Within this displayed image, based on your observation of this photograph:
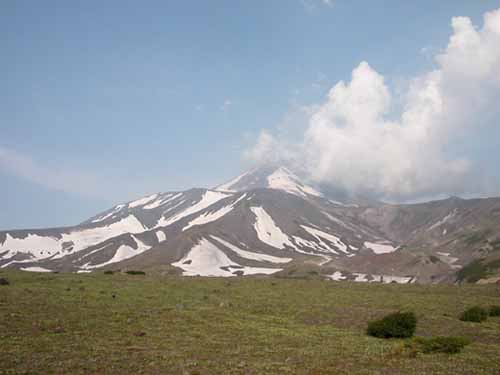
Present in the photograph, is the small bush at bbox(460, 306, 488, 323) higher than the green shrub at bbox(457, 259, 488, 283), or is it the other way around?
the small bush at bbox(460, 306, 488, 323)

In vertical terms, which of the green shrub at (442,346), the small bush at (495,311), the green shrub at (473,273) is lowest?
the green shrub at (473,273)

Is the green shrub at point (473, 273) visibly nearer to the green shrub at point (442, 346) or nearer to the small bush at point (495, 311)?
the small bush at point (495, 311)

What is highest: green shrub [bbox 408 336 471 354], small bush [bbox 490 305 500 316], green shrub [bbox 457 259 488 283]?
green shrub [bbox 408 336 471 354]

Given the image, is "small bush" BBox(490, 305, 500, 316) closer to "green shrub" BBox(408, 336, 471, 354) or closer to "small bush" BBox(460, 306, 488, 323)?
"small bush" BBox(460, 306, 488, 323)

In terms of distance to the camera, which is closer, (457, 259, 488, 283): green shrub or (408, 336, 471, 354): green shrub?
(408, 336, 471, 354): green shrub

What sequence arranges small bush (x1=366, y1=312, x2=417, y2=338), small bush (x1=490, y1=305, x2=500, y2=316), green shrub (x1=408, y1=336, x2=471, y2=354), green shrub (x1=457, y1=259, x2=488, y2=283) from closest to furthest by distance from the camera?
green shrub (x1=408, y1=336, x2=471, y2=354)
small bush (x1=366, y1=312, x2=417, y2=338)
small bush (x1=490, y1=305, x2=500, y2=316)
green shrub (x1=457, y1=259, x2=488, y2=283)

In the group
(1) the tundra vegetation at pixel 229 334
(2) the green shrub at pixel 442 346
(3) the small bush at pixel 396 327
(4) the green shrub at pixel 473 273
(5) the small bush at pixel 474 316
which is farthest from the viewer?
(4) the green shrub at pixel 473 273

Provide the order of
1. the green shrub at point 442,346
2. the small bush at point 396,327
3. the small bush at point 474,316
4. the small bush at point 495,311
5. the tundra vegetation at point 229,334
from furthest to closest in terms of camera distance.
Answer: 1. the small bush at point 495,311
2. the small bush at point 474,316
3. the small bush at point 396,327
4. the green shrub at point 442,346
5. the tundra vegetation at point 229,334

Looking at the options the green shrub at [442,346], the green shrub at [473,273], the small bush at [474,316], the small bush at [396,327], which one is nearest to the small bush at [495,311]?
the small bush at [474,316]

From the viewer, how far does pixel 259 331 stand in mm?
24141

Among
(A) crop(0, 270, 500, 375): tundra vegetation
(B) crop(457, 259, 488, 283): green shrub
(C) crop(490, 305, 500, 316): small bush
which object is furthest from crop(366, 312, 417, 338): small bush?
(B) crop(457, 259, 488, 283): green shrub

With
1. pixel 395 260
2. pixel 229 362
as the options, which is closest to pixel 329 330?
pixel 229 362

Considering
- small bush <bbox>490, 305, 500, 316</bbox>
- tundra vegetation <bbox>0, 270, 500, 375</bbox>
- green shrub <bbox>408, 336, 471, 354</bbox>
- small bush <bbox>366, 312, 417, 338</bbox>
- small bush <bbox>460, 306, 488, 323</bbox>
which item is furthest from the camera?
small bush <bbox>490, 305, 500, 316</bbox>

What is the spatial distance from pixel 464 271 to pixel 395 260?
44.8 meters
